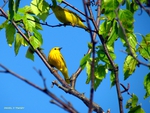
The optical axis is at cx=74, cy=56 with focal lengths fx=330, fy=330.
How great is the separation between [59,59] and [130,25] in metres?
3.27

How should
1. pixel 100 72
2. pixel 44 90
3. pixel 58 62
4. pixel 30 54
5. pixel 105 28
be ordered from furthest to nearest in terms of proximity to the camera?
pixel 58 62
pixel 30 54
pixel 100 72
pixel 105 28
pixel 44 90

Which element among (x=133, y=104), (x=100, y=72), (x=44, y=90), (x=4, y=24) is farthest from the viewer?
(x=4, y=24)

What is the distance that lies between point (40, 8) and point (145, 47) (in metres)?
0.90

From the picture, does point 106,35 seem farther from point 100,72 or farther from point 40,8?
point 40,8

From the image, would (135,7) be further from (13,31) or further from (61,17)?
(61,17)

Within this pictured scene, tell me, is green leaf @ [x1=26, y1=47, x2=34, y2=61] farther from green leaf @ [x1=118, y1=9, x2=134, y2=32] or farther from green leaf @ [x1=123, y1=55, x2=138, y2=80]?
green leaf @ [x1=118, y1=9, x2=134, y2=32]

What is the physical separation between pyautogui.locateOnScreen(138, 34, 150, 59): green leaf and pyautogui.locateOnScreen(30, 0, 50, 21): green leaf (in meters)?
0.83

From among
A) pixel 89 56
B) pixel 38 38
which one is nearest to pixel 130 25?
pixel 89 56

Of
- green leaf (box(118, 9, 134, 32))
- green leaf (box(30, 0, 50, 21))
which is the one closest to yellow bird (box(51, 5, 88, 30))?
green leaf (box(30, 0, 50, 21))

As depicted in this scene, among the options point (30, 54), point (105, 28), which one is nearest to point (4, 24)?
point (30, 54)

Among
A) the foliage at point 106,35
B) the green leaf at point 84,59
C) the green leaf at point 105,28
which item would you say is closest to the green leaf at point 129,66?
the foliage at point 106,35

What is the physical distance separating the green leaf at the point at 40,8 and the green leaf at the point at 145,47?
830 millimetres

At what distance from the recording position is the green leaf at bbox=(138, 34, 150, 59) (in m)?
2.37

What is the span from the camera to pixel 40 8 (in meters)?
2.68
